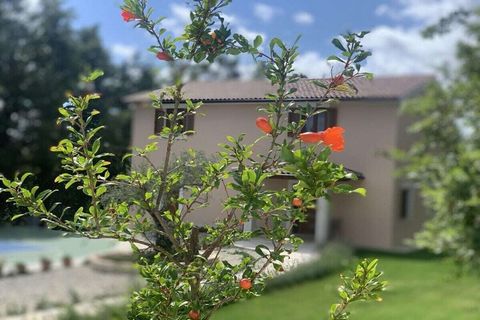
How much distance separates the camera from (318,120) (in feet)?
4.36

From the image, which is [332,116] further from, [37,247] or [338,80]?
[37,247]

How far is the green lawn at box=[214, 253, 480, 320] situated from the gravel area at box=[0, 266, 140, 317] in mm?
1131

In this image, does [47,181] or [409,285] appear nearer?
[47,181]

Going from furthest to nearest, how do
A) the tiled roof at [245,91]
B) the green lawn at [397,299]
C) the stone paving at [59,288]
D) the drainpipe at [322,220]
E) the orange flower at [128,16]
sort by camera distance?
1. the stone paving at [59,288]
2. the green lawn at [397,299]
3. the drainpipe at [322,220]
4. the tiled roof at [245,91]
5. the orange flower at [128,16]

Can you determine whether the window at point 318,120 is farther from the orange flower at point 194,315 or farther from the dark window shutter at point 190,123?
the orange flower at point 194,315

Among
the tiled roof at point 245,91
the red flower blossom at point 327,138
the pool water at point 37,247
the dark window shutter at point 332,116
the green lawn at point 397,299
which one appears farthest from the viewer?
the pool water at point 37,247

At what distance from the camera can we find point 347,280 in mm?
1158

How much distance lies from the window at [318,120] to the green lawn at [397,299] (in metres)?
2.41

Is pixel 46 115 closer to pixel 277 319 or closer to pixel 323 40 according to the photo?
pixel 277 319

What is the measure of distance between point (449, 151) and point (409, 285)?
1.58 meters

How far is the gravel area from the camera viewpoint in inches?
183

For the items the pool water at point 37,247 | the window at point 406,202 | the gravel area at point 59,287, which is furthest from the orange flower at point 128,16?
the pool water at point 37,247

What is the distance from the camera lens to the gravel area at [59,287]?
4648 mm

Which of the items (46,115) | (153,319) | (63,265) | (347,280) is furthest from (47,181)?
(46,115)
